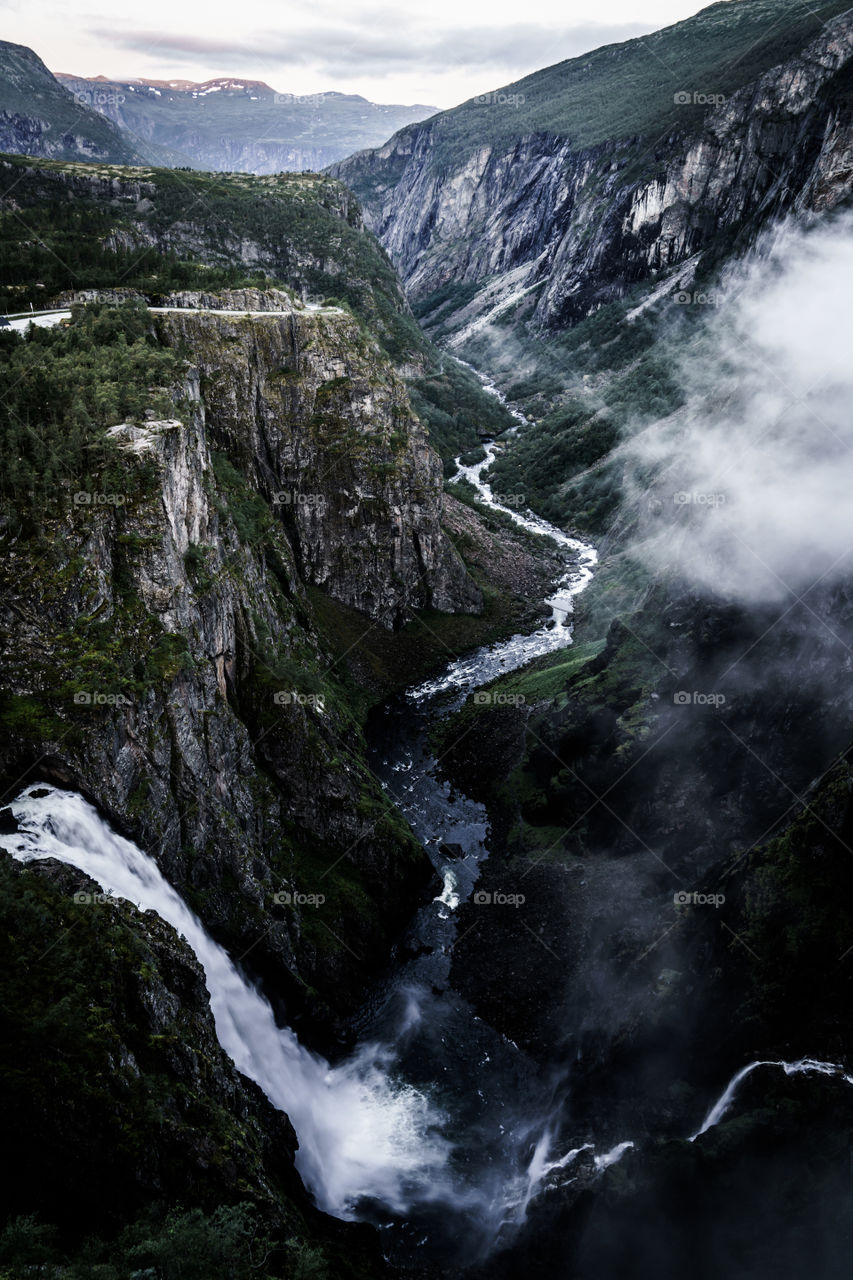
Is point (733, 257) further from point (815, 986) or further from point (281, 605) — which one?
point (815, 986)

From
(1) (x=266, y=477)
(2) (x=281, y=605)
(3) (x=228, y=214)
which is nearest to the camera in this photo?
(2) (x=281, y=605)

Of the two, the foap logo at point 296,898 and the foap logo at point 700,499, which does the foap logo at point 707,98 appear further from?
the foap logo at point 296,898

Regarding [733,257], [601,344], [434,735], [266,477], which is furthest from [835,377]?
[601,344]

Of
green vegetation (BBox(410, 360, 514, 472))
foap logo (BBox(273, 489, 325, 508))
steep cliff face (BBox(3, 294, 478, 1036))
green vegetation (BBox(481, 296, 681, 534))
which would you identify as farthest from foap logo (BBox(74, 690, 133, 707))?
green vegetation (BBox(410, 360, 514, 472))

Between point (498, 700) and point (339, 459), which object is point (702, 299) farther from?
point (498, 700)

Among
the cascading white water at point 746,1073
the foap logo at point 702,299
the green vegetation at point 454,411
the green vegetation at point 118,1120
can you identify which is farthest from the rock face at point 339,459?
the foap logo at point 702,299

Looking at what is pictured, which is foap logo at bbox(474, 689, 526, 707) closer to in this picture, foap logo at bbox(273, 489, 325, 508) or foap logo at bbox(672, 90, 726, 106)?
foap logo at bbox(273, 489, 325, 508)
